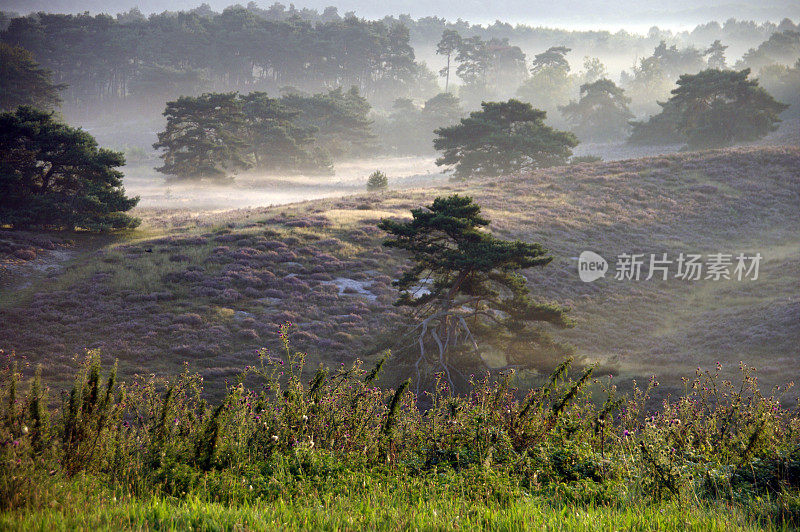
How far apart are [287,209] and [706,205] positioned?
27.8 m

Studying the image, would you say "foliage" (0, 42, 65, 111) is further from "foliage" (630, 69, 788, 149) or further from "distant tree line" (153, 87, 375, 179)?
"foliage" (630, 69, 788, 149)

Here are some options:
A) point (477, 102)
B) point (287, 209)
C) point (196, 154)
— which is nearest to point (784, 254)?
point (287, 209)

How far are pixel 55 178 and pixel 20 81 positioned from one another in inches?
1766

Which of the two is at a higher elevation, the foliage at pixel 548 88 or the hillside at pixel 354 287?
the foliage at pixel 548 88

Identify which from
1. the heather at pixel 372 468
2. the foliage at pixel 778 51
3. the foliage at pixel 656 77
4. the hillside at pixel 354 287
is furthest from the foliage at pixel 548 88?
the heather at pixel 372 468

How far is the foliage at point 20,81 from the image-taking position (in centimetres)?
5734

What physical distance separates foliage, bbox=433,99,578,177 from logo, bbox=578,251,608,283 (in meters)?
24.1

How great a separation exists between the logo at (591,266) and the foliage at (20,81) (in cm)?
5929

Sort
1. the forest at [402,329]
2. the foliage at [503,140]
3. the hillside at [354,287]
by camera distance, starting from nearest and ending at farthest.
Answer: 1. the forest at [402,329]
2. the hillside at [354,287]
3. the foliage at [503,140]

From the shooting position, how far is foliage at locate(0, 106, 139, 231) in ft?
80.6

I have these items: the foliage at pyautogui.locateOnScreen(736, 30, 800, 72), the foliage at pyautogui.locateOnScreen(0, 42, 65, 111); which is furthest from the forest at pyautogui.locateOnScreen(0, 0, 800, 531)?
the foliage at pyautogui.locateOnScreen(736, 30, 800, 72)

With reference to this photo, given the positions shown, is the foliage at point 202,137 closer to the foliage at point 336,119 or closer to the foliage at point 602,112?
the foliage at point 336,119

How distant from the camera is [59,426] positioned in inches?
205

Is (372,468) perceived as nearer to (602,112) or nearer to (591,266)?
(591,266)
